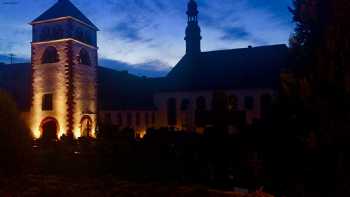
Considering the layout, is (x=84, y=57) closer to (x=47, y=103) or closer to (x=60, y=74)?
(x=60, y=74)

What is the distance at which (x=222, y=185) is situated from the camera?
12359mm

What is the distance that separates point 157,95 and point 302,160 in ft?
95.5

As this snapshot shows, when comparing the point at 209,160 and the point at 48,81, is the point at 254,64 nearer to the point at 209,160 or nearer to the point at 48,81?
the point at 48,81

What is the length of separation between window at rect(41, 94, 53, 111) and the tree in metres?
24.9

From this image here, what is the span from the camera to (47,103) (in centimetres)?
3166

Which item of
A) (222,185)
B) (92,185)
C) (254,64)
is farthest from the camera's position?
(254,64)

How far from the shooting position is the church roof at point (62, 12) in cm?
3203

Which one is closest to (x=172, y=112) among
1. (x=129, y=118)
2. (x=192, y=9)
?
(x=129, y=118)

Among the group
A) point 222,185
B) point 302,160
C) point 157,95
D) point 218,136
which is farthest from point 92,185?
point 157,95

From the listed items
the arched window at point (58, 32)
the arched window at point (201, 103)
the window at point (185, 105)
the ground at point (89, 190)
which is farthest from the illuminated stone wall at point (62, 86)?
the ground at point (89, 190)

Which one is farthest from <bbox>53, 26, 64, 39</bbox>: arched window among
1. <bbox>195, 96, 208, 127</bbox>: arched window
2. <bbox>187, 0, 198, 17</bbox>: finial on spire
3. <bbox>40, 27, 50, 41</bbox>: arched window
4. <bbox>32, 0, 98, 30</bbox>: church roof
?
<bbox>195, 96, 208, 127</bbox>: arched window

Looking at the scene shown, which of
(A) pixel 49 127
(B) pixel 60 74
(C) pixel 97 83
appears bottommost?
(A) pixel 49 127

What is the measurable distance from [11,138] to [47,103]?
2555 centimetres

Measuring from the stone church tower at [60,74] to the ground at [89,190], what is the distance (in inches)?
971
